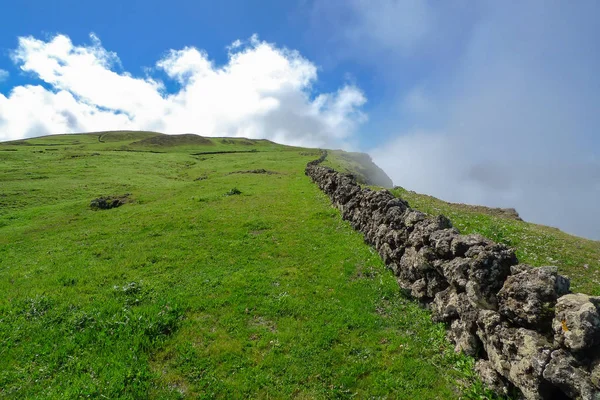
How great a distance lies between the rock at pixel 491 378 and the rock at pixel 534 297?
1.86m

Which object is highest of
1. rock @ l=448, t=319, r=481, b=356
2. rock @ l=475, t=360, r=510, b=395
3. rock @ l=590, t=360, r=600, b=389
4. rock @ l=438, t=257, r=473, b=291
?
rock @ l=438, t=257, r=473, b=291

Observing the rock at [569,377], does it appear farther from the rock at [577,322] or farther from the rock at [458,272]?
the rock at [458,272]

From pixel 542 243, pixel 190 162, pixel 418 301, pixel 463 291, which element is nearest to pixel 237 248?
pixel 418 301

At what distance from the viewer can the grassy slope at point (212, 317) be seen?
38.4ft

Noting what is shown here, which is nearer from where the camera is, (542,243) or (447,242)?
(447,242)

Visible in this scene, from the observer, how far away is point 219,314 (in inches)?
623

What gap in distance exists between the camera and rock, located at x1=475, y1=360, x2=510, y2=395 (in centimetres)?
1031

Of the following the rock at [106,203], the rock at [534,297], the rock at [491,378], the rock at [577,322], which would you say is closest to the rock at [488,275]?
the rock at [534,297]

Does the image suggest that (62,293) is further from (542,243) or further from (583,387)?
(542,243)

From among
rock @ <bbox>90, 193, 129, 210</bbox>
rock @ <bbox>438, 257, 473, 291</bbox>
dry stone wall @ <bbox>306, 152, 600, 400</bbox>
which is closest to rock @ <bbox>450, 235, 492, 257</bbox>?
dry stone wall @ <bbox>306, 152, 600, 400</bbox>

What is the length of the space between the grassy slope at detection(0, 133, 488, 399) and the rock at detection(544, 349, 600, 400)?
292cm

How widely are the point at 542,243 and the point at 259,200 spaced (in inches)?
1167

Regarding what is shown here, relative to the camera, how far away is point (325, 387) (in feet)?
37.9

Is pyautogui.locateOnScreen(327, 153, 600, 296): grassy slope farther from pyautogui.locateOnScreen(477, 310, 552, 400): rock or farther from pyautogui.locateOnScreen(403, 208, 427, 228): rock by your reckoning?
pyautogui.locateOnScreen(477, 310, 552, 400): rock
